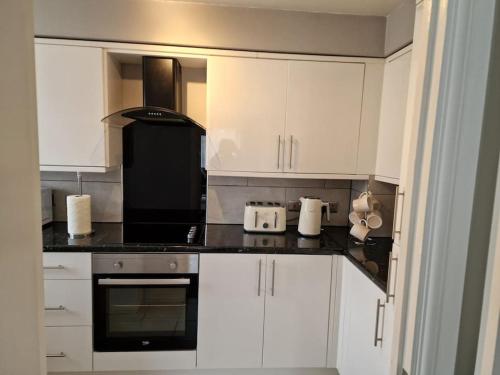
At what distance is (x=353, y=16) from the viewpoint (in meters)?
1.90

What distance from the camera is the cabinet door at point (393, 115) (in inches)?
67.5

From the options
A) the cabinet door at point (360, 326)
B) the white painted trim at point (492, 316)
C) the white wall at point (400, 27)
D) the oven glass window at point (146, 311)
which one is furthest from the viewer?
the oven glass window at point (146, 311)

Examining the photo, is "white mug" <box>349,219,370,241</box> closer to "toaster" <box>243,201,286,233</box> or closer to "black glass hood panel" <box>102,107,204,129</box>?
"toaster" <box>243,201,286,233</box>

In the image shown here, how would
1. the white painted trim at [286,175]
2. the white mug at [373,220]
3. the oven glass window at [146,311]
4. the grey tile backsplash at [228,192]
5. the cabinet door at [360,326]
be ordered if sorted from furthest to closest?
the grey tile backsplash at [228,192], the white painted trim at [286,175], the white mug at [373,220], the oven glass window at [146,311], the cabinet door at [360,326]

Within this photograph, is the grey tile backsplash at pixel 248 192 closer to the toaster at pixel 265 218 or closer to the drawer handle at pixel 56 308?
the toaster at pixel 265 218

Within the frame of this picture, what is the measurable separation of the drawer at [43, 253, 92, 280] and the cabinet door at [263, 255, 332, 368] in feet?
3.32

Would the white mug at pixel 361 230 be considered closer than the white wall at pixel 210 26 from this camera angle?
No

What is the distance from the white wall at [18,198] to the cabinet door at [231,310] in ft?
4.19

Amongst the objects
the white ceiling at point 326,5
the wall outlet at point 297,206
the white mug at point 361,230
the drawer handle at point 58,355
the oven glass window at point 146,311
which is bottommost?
the drawer handle at point 58,355

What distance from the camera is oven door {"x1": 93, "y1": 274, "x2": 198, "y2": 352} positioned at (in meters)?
1.74

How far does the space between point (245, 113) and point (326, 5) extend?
778mm

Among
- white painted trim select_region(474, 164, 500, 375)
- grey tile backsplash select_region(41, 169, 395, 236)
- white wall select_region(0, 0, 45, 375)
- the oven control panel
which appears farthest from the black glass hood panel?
white painted trim select_region(474, 164, 500, 375)

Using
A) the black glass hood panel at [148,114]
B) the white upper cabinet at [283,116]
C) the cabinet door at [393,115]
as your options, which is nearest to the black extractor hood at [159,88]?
the black glass hood panel at [148,114]

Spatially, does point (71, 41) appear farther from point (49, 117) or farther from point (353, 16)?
point (353, 16)
